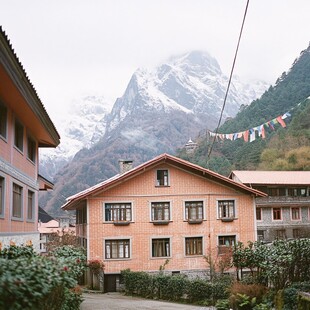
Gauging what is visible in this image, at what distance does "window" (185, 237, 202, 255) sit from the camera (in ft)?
109

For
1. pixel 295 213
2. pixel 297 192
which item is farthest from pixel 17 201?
pixel 297 192

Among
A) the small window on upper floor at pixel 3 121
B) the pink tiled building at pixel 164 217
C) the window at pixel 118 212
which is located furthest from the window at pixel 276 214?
the small window on upper floor at pixel 3 121

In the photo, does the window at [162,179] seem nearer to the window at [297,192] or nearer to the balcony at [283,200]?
the balcony at [283,200]

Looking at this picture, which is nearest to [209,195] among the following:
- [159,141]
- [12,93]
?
[12,93]

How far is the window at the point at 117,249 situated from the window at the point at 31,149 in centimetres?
1345

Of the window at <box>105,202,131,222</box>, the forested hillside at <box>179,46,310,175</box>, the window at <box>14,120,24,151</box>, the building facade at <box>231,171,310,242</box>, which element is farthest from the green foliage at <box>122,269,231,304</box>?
the forested hillside at <box>179,46,310,175</box>

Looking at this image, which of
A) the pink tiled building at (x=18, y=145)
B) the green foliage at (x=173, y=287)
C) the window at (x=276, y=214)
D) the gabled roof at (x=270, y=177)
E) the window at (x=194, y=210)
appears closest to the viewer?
the pink tiled building at (x=18, y=145)

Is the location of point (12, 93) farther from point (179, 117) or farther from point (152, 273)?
point (179, 117)

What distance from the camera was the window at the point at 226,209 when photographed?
3388 centimetres

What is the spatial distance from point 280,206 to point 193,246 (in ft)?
73.3

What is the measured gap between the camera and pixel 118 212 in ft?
108

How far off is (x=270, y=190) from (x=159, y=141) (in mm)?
95969

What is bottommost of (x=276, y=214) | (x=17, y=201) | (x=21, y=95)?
(x=17, y=201)

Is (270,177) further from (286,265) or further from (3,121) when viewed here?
(3,121)
